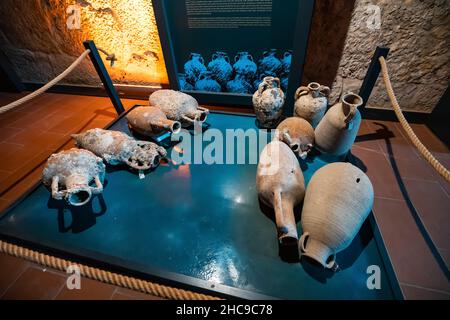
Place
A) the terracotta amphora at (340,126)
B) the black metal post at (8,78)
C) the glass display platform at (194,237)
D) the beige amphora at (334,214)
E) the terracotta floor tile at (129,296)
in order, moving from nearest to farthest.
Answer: the beige amphora at (334,214)
the glass display platform at (194,237)
the terracotta floor tile at (129,296)
the terracotta amphora at (340,126)
the black metal post at (8,78)

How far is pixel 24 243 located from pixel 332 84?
3.25 metres

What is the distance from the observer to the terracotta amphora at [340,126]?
163cm

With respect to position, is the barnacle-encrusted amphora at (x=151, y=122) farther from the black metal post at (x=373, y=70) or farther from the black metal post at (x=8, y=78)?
the black metal post at (x=8, y=78)

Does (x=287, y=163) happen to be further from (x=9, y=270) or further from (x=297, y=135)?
(x=9, y=270)

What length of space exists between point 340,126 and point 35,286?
233 cm

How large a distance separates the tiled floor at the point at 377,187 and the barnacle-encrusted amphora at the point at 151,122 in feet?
3.51

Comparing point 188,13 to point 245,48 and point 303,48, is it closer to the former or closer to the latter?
point 245,48

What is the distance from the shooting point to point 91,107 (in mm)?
3307

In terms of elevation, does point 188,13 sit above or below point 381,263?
above

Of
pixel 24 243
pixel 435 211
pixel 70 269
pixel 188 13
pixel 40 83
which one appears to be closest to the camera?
pixel 70 269

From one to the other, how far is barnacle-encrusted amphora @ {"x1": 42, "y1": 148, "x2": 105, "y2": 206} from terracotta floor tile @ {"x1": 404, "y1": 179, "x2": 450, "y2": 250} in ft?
7.74

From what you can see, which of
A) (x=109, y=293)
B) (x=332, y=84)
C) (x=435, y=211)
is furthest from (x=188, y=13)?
(x=435, y=211)

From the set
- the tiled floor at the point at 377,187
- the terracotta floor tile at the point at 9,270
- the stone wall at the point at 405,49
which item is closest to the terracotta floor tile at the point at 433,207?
the tiled floor at the point at 377,187

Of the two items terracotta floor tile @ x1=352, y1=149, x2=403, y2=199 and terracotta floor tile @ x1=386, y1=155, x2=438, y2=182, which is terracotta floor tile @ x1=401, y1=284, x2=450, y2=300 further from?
terracotta floor tile @ x1=386, y1=155, x2=438, y2=182
